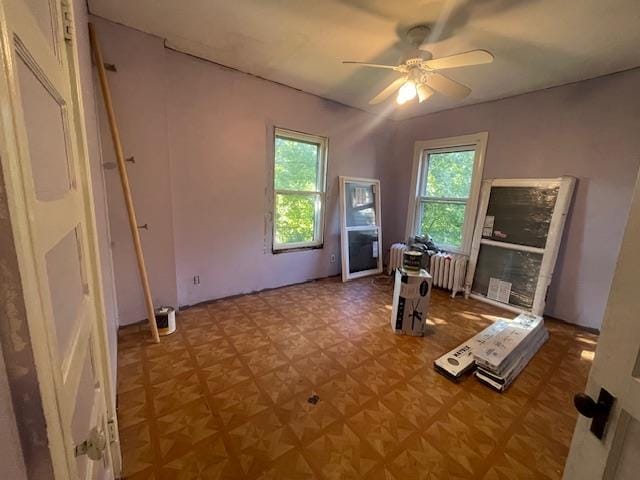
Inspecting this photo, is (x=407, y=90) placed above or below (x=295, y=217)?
above

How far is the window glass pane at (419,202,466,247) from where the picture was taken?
3.75 metres

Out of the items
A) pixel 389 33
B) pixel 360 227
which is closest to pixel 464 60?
pixel 389 33

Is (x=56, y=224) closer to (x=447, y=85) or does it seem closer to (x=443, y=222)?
(x=447, y=85)

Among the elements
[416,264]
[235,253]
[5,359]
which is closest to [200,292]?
[235,253]

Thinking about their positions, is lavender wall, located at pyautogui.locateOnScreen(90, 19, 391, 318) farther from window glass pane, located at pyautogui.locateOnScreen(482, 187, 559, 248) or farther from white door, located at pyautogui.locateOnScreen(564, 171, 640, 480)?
white door, located at pyautogui.locateOnScreen(564, 171, 640, 480)

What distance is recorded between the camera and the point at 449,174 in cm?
384

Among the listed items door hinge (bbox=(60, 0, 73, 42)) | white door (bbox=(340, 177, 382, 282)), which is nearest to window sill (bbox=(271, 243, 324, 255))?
white door (bbox=(340, 177, 382, 282))

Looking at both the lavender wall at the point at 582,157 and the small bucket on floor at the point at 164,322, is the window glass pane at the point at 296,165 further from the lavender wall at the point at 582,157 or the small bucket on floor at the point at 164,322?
the lavender wall at the point at 582,157

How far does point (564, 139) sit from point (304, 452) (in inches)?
148

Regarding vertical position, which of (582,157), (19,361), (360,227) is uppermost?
(582,157)

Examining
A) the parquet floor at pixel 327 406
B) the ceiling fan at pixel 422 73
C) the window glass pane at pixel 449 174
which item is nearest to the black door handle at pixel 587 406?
the parquet floor at pixel 327 406

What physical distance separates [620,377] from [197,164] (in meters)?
3.05

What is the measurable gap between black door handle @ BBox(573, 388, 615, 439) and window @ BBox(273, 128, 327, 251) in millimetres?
3049

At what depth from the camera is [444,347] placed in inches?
92.3
